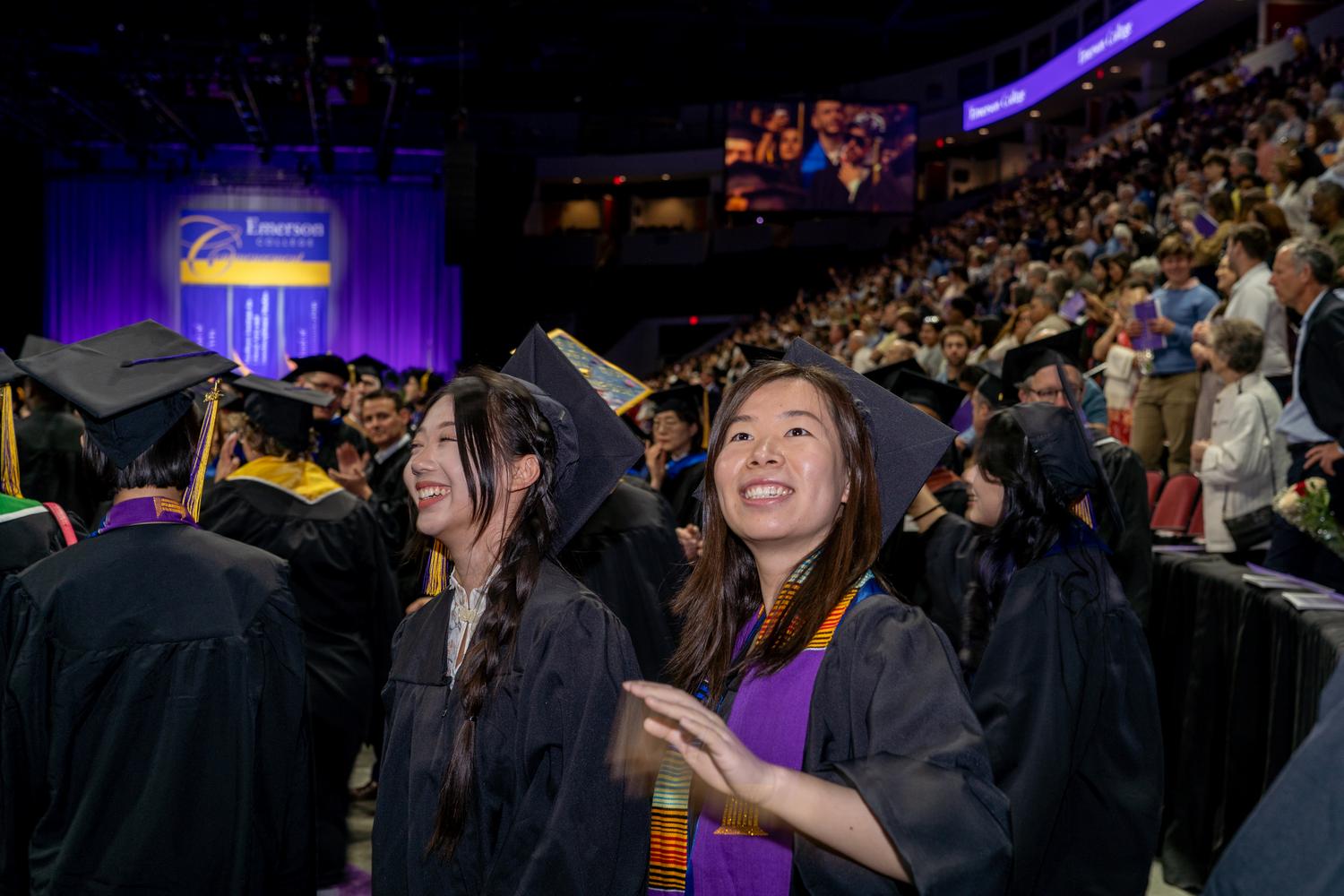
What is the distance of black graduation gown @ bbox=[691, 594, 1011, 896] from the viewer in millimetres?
1459

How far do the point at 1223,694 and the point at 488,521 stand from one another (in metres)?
3.40

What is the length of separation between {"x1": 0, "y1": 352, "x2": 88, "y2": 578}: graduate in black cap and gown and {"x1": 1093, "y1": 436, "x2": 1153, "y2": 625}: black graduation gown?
3.76 meters

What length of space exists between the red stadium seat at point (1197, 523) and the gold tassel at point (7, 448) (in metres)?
5.28

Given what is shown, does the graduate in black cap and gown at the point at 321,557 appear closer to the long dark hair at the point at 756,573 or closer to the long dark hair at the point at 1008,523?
the long dark hair at the point at 1008,523

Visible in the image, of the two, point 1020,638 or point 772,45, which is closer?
point 1020,638

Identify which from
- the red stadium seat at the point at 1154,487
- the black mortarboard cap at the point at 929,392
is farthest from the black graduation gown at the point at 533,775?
the red stadium seat at the point at 1154,487

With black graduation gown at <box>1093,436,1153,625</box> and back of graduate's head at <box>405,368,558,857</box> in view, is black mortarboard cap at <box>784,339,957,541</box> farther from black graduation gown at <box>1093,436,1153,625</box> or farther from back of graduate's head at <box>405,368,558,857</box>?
black graduation gown at <box>1093,436,1153,625</box>

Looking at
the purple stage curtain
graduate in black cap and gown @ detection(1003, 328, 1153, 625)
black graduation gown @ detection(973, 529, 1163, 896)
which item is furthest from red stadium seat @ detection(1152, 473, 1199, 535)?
the purple stage curtain

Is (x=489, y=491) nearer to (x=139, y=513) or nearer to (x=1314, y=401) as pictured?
(x=139, y=513)

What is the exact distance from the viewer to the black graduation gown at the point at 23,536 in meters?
2.95

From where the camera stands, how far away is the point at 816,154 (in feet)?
75.7

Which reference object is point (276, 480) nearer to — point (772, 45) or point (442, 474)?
point (442, 474)

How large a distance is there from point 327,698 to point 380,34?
1602cm

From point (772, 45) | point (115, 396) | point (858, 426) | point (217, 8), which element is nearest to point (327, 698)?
point (115, 396)
